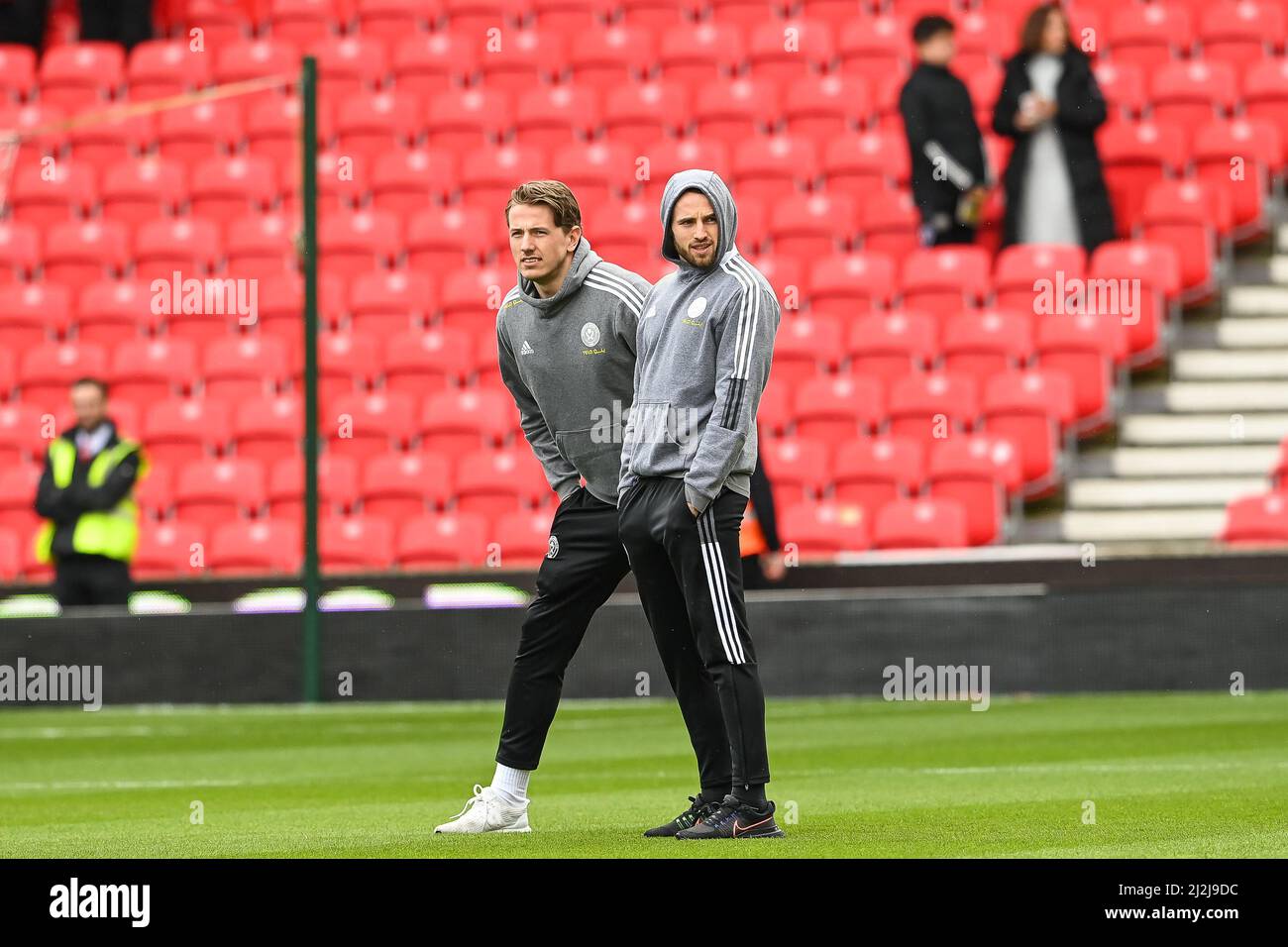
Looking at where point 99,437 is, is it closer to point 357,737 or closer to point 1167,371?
point 357,737

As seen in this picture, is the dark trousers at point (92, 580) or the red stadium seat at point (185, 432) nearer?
the dark trousers at point (92, 580)

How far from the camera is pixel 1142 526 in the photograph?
627 inches

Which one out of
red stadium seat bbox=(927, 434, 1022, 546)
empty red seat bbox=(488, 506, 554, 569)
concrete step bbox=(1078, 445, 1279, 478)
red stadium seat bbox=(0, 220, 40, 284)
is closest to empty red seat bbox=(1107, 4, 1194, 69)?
concrete step bbox=(1078, 445, 1279, 478)

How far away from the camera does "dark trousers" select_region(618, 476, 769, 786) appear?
7.06 metres

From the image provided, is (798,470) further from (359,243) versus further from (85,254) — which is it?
(85,254)

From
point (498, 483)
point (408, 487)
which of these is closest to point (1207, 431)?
point (498, 483)

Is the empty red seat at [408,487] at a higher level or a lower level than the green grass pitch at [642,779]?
higher

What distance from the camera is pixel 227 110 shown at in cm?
2030

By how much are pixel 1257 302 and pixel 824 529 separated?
13.2 ft

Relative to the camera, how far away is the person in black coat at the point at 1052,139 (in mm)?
16766

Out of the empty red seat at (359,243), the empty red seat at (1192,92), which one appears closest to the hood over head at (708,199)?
the empty red seat at (359,243)

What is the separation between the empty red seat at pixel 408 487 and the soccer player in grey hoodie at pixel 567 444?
928 centimetres

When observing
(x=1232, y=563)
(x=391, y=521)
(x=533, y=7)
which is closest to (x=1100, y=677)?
(x=1232, y=563)

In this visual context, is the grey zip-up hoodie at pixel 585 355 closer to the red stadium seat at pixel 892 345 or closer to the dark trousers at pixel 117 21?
the red stadium seat at pixel 892 345
